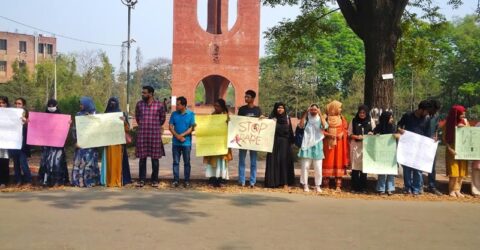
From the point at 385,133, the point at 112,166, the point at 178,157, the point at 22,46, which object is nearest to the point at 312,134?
the point at 385,133

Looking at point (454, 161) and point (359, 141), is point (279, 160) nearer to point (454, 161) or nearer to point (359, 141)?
point (359, 141)

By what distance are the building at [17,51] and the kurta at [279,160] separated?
216 feet

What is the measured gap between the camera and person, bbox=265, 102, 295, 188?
846 centimetres

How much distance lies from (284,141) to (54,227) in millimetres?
4379

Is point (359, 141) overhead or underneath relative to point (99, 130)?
underneath

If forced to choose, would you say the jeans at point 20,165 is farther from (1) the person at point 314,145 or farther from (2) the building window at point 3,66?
(2) the building window at point 3,66

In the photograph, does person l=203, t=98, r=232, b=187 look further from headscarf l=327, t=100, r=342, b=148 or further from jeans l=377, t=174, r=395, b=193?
jeans l=377, t=174, r=395, b=193

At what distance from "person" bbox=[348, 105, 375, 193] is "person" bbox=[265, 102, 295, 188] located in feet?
3.65

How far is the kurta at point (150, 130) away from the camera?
823 cm

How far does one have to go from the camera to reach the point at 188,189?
26.6ft

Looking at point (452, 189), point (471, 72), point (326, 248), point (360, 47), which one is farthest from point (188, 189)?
point (360, 47)

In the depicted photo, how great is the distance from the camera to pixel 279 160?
8500 mm

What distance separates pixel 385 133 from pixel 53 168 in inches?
231

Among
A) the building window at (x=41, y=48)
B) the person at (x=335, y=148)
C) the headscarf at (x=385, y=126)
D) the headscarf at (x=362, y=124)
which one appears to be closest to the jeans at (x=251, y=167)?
the person at (x=335, y=148)
